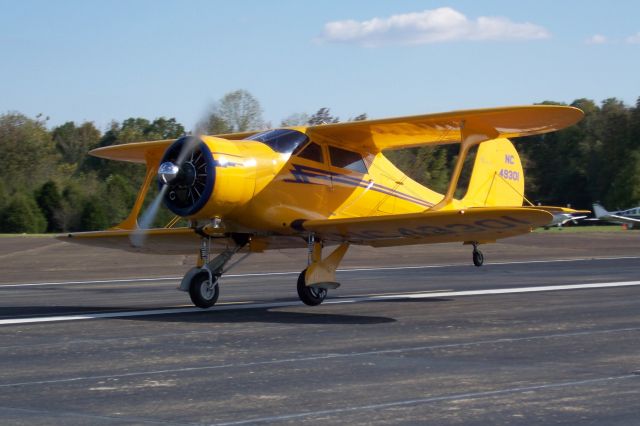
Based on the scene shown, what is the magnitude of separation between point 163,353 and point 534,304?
7.03 m

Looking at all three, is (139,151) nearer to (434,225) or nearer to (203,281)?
(203,281)

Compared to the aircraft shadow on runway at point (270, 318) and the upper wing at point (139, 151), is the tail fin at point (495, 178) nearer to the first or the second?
the upper wing at point (139, 151)

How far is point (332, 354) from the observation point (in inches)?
384

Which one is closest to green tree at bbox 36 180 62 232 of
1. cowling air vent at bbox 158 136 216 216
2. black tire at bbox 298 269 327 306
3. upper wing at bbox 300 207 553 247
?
black tire at bbox 298 269 327 306

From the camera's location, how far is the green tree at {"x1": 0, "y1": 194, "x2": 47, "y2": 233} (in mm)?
50781

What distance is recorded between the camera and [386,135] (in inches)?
619

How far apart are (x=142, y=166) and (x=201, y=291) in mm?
46145

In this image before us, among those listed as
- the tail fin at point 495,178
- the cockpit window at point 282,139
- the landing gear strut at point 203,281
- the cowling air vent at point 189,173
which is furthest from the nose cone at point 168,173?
the tail fin at point 495,178

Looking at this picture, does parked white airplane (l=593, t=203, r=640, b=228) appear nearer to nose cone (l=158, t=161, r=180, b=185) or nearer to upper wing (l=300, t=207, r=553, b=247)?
upper wing (l=300, t=207, r=553, b=247)

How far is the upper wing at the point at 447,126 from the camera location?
46.4 ft

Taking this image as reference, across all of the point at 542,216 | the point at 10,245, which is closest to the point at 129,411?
the point at 542,216

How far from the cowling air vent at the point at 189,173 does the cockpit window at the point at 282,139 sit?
1519 millimetres

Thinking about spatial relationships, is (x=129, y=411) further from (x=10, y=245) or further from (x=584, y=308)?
(x=10, y=245)

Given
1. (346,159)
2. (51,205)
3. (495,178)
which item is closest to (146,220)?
(346,159)
